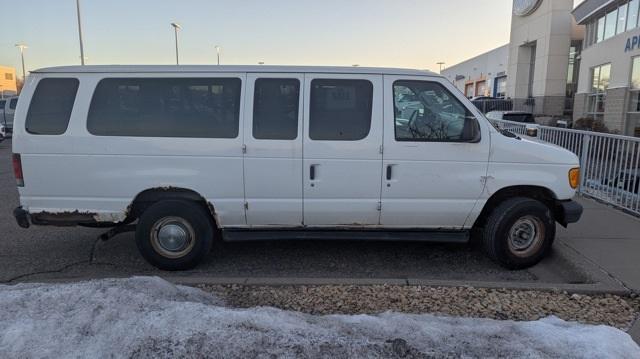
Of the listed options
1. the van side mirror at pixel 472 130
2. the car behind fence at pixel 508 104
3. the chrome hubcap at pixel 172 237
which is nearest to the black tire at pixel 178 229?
the chrome hubcap at pixel 172 237

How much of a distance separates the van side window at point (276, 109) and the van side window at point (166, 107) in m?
0.20

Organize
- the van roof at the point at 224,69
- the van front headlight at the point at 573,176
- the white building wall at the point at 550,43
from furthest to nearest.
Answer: the white building wall at the point at 550,43 < the van front headlight at the point at 573,176 < the van roof at the point at 224,69

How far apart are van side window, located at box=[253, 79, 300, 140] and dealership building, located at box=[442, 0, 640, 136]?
60.8 feet

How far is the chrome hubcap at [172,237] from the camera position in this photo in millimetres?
4582

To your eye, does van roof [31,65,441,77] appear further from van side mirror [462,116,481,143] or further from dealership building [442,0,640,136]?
dealership building [442,0,640,136]

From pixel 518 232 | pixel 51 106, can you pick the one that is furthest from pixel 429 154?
pixel 51 106

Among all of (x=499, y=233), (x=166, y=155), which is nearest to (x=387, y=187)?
(x=499, y=233)

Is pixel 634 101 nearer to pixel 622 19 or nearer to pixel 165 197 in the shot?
pixel 622 19

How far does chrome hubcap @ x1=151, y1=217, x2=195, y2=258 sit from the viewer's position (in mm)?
4582

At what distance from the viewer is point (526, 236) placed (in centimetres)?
475

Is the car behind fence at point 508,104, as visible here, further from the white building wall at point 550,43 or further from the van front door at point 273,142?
the van front door at point 273,142

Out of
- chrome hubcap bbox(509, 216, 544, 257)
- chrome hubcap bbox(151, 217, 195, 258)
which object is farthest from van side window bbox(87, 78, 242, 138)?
chrome hubcap bbox(509, 216, 544, 257)

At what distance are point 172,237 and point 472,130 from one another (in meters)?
3.18

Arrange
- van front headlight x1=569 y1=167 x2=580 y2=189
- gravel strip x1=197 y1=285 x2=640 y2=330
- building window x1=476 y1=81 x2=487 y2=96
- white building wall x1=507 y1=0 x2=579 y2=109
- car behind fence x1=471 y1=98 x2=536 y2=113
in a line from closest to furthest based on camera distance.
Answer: gravel strip x1=197 y1=285 x2=640 y2=330, van front headlight x1=569 y1=167 x2=580 y2=189, white building wall x1=507 y1=0 x2=579 y2=109, car behind fence x1=471 y1=98 x2=536 y2=113, building window x1=476 y1=81 x2=487 y2=96
